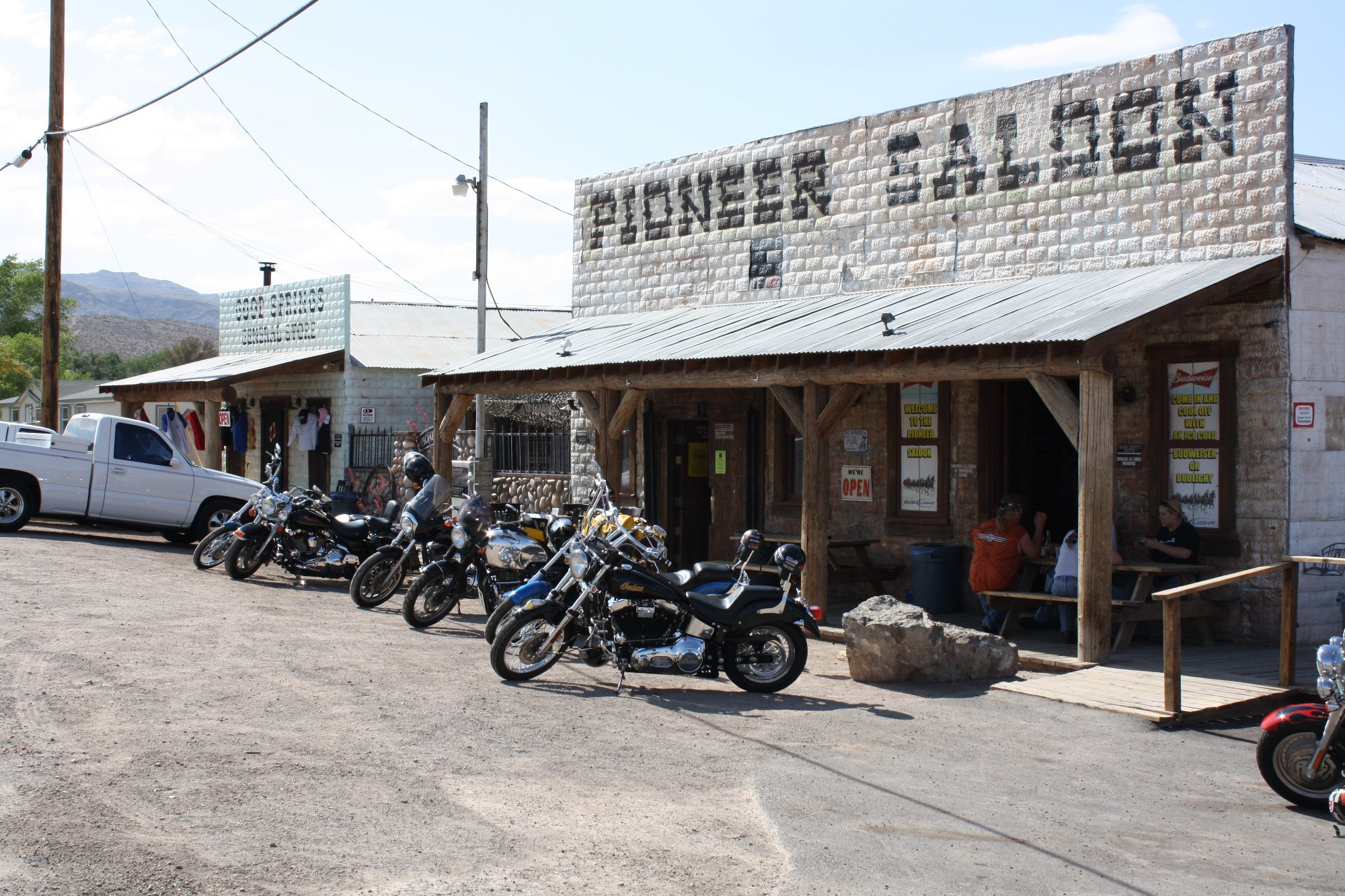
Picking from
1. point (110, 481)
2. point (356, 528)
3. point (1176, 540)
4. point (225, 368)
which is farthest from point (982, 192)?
point (225, 368)

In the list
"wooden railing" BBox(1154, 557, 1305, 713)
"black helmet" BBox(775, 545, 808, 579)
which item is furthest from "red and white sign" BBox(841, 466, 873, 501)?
"wooden railing" BBox(1154, 557, 1305, 713)

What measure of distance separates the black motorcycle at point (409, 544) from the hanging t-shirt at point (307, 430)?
39.8 feet

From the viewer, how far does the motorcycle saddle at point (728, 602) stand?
9445mm

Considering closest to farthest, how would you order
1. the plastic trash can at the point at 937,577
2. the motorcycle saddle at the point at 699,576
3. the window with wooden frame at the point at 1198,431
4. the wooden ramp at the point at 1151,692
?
the wooden ramp at the point at 1151,692 → the motorcycle saddle at the point at 699,576 → the window with wooden frame at the point at 1198,431 → the plastic trash can at the point at 937,577

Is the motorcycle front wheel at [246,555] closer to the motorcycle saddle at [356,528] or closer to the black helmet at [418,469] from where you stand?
the motorcycle saddle at [356,528]

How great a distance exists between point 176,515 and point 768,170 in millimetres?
9324

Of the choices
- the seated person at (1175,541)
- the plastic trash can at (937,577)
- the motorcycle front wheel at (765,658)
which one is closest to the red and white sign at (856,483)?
the plastic trash can at (937,577)

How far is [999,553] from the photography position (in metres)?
12.0

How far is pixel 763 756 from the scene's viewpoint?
24.5ft

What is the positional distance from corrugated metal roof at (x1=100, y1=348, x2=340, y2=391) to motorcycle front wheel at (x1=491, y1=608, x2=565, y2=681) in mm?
15187

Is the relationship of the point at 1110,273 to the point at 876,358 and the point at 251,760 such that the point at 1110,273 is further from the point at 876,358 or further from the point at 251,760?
the point at 251,760

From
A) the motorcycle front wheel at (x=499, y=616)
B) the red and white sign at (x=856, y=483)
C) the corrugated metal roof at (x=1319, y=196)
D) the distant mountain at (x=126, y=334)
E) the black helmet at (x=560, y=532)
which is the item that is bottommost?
the motorcycle front wheel at (x=499, y=616)

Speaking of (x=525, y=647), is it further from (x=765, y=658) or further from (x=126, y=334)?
(x=126, y=334)

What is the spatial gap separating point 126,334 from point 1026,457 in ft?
574
